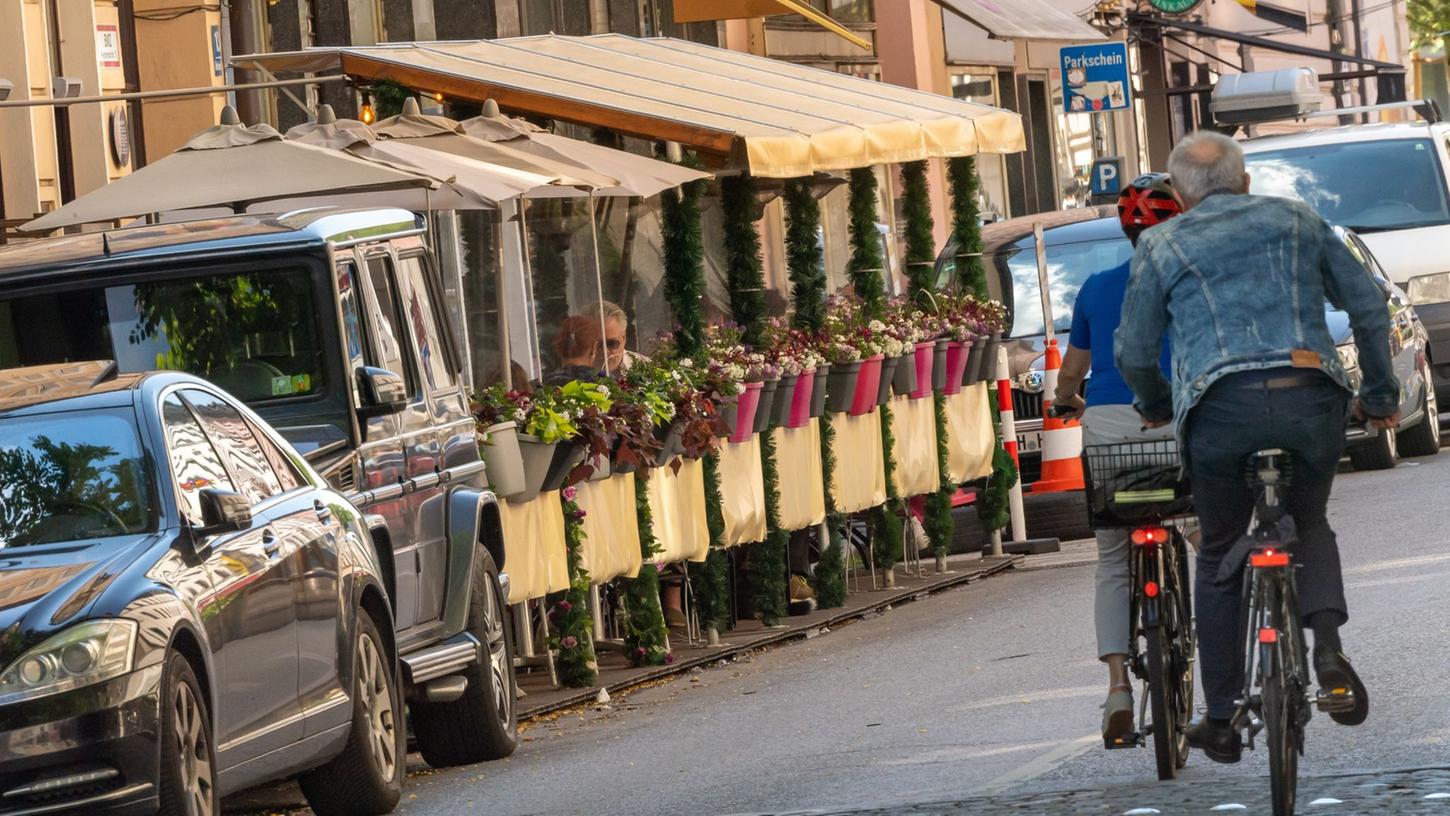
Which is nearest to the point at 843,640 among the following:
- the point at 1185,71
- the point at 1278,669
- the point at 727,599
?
the point at 727,599

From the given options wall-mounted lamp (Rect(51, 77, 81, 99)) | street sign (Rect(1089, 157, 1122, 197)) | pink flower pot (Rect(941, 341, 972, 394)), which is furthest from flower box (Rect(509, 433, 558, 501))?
street sign (Rect(1089, 157, 1122, 197))

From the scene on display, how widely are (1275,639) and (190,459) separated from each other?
11.7ft

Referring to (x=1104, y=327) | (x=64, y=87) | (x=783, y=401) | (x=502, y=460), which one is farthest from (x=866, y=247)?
(x=1104, y=327)

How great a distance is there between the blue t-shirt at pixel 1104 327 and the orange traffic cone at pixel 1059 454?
10232 mm

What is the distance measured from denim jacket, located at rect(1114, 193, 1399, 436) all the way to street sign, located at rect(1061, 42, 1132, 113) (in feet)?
71.6

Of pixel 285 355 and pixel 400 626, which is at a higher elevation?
pixel 285 355

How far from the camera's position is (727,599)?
53.0ft

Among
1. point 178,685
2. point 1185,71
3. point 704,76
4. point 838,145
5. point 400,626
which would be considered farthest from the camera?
point 1185,71

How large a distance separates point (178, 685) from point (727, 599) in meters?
7.88

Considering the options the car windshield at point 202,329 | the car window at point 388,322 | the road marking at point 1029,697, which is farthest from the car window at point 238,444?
the road marking at point 1029,697

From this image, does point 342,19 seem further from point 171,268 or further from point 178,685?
point 178,685

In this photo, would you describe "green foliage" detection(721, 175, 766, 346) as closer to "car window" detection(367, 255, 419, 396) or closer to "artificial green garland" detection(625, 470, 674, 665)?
"artificial green garland" detection(625, 470, 674, 665)

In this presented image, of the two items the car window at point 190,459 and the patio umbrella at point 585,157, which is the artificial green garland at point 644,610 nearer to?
the patio umbrella at point 585,157

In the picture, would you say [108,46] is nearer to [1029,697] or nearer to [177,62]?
[177,62]
